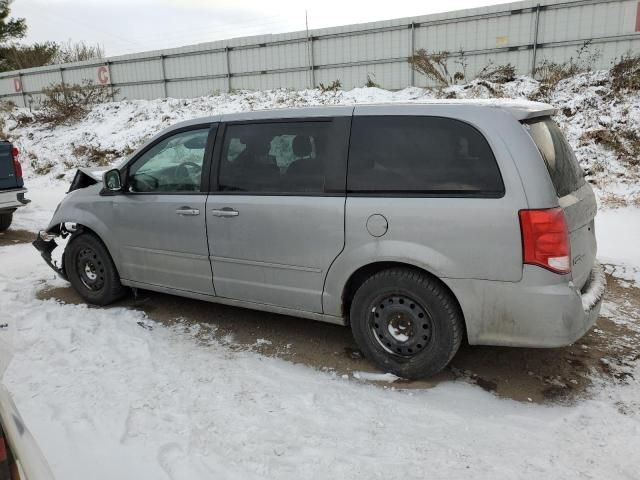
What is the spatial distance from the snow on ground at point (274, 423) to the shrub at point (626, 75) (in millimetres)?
8500


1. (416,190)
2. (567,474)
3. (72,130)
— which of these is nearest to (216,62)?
(72,130)

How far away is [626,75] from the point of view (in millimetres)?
10273

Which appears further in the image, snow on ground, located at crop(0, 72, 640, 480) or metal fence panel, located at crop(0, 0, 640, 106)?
metal fence panel, located at crop(0, 0, 640, 106)

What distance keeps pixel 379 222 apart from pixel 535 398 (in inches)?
58.1

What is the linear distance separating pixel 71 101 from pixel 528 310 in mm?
20227

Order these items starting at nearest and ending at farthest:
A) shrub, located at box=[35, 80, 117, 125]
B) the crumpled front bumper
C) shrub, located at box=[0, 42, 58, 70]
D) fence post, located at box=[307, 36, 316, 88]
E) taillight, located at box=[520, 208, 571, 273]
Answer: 1. taillight, located at box=[520, 208, 571, 273]
2. the crumpled front bumper
3. fence post, located at box=[307, 36, 316, 88]
4. shrub, located at box=[35, 80, 117, 125]
5. shrub, located at box=[0, 42, 58, 70]

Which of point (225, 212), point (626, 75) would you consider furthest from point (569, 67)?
point (225, 212)

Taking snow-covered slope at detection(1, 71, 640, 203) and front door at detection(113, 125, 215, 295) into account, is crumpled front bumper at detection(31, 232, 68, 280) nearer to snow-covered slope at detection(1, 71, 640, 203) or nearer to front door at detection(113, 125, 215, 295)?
front door at detection(113, 125, 215, 295)

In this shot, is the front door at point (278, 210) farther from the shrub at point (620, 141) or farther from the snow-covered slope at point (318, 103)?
the shrub at point (620, 141)

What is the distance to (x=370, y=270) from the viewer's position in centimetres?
355

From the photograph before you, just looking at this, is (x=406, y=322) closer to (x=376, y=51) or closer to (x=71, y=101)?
(x=376, y=51)

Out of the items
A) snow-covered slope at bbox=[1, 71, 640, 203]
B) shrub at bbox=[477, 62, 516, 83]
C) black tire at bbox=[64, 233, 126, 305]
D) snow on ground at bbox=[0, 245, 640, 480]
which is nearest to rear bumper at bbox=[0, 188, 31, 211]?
black tire at bbox=[64, 233, 126, 305]

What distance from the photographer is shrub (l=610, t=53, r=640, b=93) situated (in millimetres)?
10039

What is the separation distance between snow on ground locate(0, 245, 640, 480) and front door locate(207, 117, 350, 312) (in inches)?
22.1
